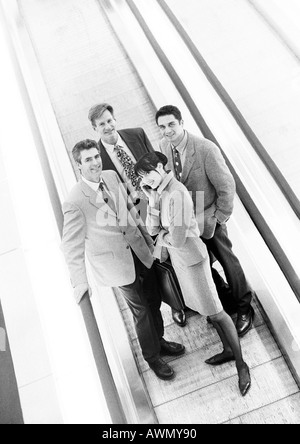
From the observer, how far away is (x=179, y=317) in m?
2.78

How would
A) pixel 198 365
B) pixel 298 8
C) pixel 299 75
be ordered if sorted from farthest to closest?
pixel 298 8 < pixel 299 75 < pixel 198 365

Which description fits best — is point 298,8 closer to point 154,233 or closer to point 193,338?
point 154,233

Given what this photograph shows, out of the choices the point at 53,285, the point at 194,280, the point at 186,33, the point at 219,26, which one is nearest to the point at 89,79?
the point at 186,33

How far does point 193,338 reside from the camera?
2.70 m

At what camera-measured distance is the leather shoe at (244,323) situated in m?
2.57

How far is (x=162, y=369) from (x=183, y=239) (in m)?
1.01

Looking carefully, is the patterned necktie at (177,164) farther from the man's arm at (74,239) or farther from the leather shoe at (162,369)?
the leather shoe at (162,369)

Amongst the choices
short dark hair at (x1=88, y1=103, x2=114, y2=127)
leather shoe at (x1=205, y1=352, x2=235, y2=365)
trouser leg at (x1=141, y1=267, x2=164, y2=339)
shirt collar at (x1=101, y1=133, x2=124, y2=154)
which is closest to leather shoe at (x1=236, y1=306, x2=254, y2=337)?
leather shoe at (x1=205, y1=352, x2=235, y2=365)

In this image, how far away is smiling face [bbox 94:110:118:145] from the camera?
111 inches

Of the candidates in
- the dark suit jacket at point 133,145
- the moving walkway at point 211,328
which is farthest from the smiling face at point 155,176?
the moving walkway at point 211,328

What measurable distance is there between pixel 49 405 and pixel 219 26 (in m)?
4.56

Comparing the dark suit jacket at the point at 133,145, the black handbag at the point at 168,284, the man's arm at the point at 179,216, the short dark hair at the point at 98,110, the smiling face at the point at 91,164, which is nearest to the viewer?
the man's arm at the point at 179,216

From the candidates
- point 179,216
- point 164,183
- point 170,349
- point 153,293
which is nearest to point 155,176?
point 164,183

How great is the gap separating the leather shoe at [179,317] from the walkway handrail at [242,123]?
115cm
